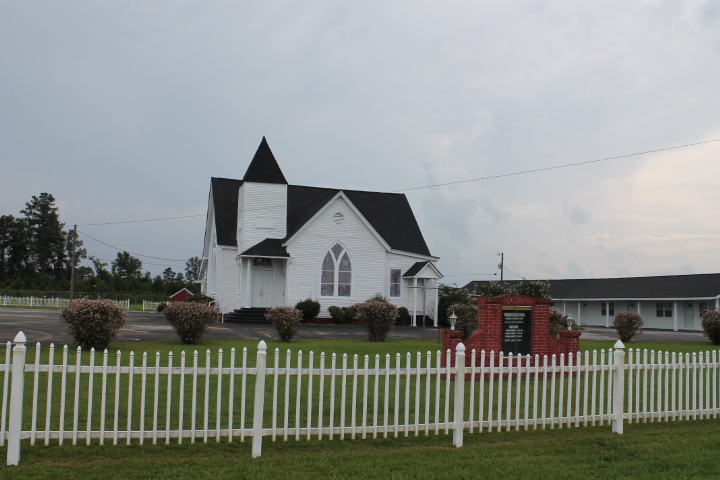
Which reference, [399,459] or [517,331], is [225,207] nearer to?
[517,331]

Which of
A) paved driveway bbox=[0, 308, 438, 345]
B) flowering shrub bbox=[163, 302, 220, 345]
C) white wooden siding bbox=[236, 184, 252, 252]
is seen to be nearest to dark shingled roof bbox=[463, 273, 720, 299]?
white wooden siding bbox=[236, 184, 252, 252]

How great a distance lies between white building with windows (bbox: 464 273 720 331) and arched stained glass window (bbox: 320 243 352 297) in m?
12.0

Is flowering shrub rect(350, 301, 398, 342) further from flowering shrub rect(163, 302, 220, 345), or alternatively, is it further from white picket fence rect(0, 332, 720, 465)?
white picket fence rect(0, 332, 720, 465)

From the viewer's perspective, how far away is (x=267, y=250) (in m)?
32.6

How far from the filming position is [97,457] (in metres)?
7.11

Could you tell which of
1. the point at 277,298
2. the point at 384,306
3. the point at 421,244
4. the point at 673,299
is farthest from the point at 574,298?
the point at 384,306

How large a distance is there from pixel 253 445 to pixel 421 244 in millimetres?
30099

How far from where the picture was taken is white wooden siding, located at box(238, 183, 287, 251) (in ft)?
110

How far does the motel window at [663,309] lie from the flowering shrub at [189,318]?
130 feet

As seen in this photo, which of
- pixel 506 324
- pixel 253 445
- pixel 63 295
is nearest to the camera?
pixel 253 445

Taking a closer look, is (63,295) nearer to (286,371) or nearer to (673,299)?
(673,299)

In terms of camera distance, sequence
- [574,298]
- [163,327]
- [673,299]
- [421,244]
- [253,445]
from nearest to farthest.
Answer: [253,445] → [163,327] → [421,244] → [673,299] → [574,298]

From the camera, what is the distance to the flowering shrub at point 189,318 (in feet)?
60.1

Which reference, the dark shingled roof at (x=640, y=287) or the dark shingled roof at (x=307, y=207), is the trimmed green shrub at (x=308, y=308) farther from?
the dark shingled roof at (x=640, y=287)
